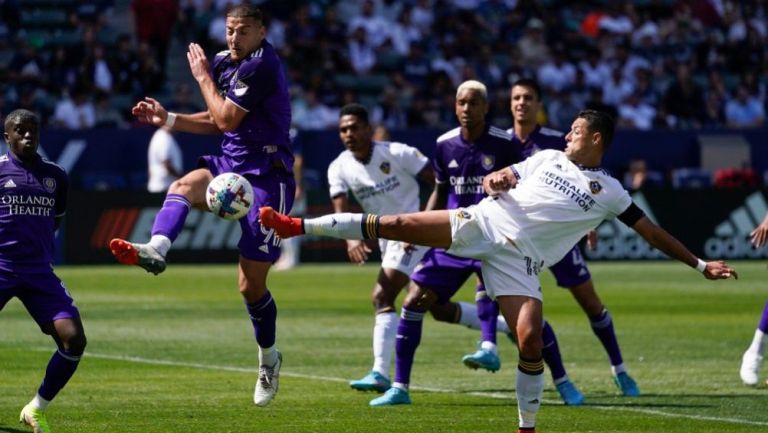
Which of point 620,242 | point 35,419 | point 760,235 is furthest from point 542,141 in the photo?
point 620,242

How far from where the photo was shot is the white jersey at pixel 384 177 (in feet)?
46.5

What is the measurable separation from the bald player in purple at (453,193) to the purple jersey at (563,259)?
13.3 inches

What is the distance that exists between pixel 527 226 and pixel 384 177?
415 cm

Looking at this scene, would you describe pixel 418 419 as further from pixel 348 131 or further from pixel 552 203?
pixel 348 131

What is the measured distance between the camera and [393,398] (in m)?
12.0

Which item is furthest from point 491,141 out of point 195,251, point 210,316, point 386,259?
point 195,251

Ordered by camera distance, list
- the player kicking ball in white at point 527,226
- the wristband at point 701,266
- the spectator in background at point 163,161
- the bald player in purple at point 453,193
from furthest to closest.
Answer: the spectator in background at point 163,161 < the bald player in purple at point 453,193 < the wristband at point 701,266 < the player kicking ball in white at point 527,226

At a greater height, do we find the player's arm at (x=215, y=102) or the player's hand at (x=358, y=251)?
the player's arm at (x=215, y=102)

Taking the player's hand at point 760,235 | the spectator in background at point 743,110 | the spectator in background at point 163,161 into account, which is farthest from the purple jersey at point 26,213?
the spectator in background at point 743,110

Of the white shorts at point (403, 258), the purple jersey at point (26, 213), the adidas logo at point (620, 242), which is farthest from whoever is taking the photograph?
the adidas logo at point (620, 242)

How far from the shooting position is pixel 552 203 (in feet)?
33.7

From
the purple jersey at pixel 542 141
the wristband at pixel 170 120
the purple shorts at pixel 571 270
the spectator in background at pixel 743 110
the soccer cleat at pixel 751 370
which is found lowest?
the spectator in background at pixel 743 110

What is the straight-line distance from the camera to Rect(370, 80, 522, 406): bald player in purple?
12406mm

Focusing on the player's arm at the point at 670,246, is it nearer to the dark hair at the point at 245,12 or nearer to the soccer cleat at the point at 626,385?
the soccer cleat at the point at 626,385
